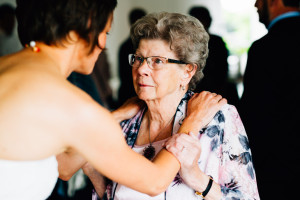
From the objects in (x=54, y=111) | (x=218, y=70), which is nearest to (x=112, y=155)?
(x=54, y=111)

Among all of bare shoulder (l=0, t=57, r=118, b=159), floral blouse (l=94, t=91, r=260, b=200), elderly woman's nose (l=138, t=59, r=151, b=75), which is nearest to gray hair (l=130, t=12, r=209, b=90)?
elderly woman's nose (l=138, t=59, r=151, b=75)

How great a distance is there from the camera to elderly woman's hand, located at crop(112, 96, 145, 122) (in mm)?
1882

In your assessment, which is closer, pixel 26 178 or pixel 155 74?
pixel 26 178

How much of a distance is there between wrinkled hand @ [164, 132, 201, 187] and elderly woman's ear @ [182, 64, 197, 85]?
41cm

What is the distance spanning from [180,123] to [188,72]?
278 mm

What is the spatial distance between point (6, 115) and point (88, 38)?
382mm

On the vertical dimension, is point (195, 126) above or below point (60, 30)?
below

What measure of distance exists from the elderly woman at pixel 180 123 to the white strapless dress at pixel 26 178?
0.48 m

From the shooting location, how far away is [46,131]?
1097mm

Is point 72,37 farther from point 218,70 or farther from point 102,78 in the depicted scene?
point 102,78

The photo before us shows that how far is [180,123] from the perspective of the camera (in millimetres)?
1769

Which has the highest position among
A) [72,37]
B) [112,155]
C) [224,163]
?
[72,37]

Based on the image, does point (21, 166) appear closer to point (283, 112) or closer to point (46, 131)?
point (46, 131)

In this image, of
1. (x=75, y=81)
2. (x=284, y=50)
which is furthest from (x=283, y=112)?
(x=75, y=81)
